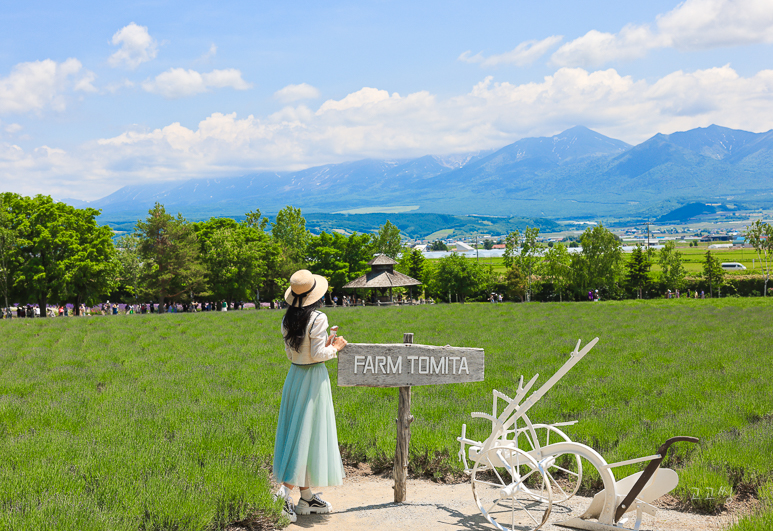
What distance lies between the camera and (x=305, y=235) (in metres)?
74.3

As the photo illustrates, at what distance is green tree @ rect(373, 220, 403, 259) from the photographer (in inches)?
2985

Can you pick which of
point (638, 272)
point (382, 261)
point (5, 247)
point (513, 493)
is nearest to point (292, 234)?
point (382, 261)

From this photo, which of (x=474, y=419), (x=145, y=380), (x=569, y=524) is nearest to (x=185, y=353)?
(x=145, y=380)

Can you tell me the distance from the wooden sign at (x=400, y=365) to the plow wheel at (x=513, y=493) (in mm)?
831

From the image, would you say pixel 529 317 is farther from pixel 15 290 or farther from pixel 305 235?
pixel 305 235

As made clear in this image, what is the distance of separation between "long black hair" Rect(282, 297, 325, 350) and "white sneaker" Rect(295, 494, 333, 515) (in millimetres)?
1520

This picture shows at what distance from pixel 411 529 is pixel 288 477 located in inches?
47.9

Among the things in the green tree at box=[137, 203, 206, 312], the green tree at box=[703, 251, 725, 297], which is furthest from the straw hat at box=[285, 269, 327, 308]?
the green tree at box=[703, 251, 725, 297]

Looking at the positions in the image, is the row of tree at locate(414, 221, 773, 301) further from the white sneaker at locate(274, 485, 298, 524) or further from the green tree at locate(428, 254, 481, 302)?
the white sneaker at locate(274, 485, 298, 524)

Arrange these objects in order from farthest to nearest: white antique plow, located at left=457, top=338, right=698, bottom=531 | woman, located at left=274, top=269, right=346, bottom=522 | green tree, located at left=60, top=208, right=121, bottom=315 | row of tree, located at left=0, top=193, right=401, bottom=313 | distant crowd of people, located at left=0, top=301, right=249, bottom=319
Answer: row of tree, located at left=0, top=193, right=401, bottom=313, green tree, located at left=60, top=208, right=121, bottom=315, distant crowd of people, located at left=0, top=301, right=249, bottom=319, woman, located at left=274, top=269, right=346, bottom=522, white antique plow, located at left=457, top=338, right=698, bottom=531

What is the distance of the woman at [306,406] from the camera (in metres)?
5.02

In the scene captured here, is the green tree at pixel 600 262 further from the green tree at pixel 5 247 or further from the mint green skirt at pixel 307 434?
the mint green skirt at pixel 307 434

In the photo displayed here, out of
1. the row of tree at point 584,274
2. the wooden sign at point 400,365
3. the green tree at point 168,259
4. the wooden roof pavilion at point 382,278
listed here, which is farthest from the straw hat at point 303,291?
the row of tree at point 584,274

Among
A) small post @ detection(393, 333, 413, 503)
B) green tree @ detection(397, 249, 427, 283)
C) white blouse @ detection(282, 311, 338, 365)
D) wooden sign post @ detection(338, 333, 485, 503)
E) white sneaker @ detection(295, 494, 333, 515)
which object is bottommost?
white sneaker @ detection(295, 494, 333, 515)
